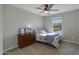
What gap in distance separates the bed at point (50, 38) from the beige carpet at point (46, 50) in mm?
66

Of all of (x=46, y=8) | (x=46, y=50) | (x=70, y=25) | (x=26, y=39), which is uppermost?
(x=46, y=8)

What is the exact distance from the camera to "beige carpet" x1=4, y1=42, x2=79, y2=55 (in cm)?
134

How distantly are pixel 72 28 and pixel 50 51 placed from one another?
48 cm

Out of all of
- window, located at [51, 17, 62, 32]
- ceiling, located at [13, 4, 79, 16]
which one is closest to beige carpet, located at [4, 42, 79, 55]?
window, located at [51, 17, 62, 32]

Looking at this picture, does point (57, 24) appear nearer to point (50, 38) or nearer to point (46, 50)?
point (50, 38)

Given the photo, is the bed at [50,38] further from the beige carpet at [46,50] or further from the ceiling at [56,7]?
the ceiling at [56,7]

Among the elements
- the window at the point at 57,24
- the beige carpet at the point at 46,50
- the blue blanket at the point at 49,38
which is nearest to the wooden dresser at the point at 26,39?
the beige carpet at the point at 46,50

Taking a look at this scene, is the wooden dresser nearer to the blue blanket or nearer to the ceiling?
the blue blanket

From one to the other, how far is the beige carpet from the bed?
0.07 metres

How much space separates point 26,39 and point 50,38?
37cm

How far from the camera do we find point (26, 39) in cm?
139

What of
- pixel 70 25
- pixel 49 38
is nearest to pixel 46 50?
pixel 49 38

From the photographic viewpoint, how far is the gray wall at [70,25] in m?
1.35
